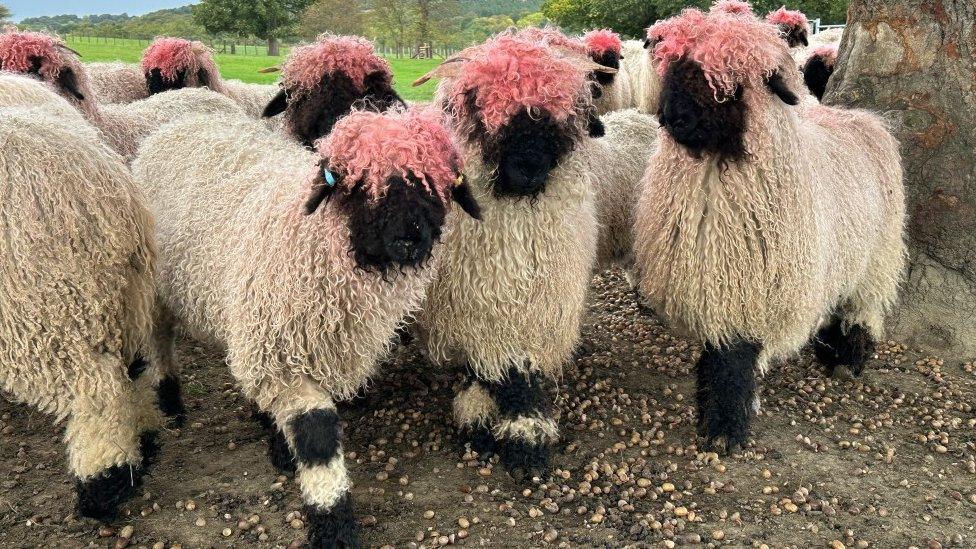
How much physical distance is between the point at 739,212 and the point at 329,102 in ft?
8.92

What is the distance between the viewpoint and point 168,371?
16.7 ft

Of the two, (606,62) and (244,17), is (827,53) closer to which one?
(606,62)

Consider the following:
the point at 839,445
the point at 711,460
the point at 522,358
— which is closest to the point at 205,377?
the point at 522,358

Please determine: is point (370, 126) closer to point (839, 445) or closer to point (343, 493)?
point (343, 493)

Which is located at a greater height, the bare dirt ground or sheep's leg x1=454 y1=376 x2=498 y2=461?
sheep's leg x1=454 y1=376 x2=498 y2=461

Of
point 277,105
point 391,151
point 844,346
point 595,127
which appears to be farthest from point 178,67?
point 844,346

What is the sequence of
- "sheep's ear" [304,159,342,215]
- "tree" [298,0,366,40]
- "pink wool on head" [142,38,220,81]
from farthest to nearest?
"tree" [298,0,366,40] → "pink wool on head" [142,38,220,81] → "sheep's ear" [304,159,342,215]

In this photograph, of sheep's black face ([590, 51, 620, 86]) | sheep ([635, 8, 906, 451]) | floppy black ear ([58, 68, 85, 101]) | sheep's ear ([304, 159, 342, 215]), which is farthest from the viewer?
sheep's black face ([590, 51, 620, 86])

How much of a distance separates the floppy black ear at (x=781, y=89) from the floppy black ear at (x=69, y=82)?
223 inches

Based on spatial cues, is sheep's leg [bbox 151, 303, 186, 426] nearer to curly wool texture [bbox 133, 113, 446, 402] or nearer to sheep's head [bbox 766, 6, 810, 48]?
curly wool texture [bbox 133, 113, 446, 402]

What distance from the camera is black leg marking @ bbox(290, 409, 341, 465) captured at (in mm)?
3662

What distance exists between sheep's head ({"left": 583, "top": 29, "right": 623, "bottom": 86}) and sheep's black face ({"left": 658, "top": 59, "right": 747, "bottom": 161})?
179 inches

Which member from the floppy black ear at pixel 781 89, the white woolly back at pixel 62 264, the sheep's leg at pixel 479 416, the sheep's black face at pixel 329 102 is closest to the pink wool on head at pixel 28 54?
the sheep's black face at pixel 329 102

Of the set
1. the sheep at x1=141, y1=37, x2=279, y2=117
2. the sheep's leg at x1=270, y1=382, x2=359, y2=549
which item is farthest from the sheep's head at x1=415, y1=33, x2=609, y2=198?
the sheep at x1=141, y1=37, x2=279, y2=117
